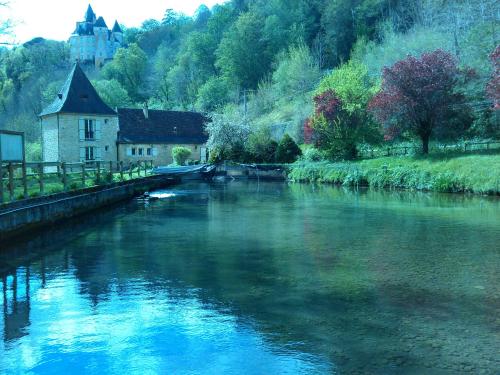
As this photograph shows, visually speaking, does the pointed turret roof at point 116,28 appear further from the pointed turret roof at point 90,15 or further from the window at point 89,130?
the window at point 89,130

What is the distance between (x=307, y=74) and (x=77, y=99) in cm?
3184

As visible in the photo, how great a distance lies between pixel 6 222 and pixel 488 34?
128ft

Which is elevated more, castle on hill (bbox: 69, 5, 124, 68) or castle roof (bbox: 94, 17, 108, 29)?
castle roof (bbox: 94, 17, 108, 29)

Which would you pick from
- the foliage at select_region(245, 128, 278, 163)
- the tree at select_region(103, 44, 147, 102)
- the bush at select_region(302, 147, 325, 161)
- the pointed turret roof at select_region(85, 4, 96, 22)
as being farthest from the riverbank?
the pointed turret roof at select_region(85, 4, 96, 22)

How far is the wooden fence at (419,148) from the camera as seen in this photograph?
33750mm

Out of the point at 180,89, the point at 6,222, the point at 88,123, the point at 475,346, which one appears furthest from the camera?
the point at 180,89

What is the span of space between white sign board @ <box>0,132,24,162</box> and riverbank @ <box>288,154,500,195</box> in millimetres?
21336

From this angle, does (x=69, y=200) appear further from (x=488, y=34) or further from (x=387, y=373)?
(x=488, y=34)

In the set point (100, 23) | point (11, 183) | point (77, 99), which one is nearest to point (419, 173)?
point (11, 183)

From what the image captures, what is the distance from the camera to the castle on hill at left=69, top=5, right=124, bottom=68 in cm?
12462

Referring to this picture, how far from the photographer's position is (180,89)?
3925 inches

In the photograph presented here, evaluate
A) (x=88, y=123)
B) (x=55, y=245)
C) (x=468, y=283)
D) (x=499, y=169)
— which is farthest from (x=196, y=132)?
(x=468, y=283)

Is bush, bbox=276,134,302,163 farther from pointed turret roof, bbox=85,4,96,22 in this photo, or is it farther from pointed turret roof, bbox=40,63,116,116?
pointed turret roof, bbox=85,4,96,22

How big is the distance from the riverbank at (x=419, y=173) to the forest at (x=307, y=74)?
2.48m
